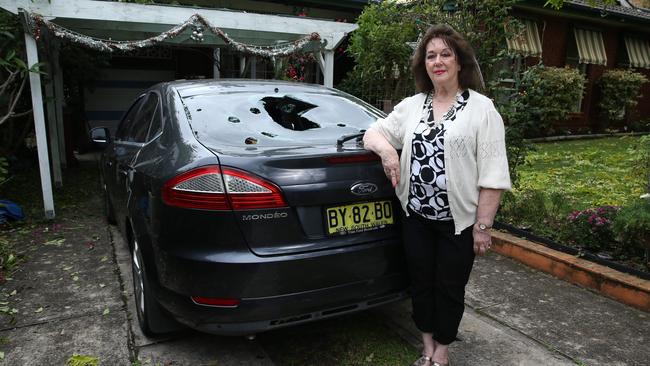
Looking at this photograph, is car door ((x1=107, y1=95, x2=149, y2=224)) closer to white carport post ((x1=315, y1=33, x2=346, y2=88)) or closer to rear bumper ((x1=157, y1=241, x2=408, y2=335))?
rear bumper ((x1=157, y1=241, x2=408, y2=335))

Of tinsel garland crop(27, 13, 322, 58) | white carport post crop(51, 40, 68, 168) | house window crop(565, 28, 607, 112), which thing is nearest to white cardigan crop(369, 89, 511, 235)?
tinsel garland crop(27, 13, 322, 58)

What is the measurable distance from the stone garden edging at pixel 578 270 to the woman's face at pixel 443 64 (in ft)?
7.12

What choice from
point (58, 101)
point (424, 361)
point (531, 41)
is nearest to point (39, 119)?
point (58, 101)

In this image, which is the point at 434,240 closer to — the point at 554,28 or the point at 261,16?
the point at 261,16

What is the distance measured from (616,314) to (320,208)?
231 cm

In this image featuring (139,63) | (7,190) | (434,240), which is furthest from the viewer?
(139,63)

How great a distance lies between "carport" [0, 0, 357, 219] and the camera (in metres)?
5.13

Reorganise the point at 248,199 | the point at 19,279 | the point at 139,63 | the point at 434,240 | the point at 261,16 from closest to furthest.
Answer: the point at 248,199
the point at 434,240
the point at 19,279
the point at 261,16
the point at 139,63

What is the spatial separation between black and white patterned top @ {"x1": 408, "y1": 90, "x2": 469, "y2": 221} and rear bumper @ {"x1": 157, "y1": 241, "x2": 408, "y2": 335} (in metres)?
0.35

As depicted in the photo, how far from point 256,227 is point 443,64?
1.17m

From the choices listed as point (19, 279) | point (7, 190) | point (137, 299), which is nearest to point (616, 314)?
point (137, 299)

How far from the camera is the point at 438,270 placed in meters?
2.40

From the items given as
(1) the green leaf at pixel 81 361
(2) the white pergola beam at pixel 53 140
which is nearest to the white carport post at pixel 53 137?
(2) the white pergola beam at pixel 53 140

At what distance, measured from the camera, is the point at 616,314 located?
128 inches
